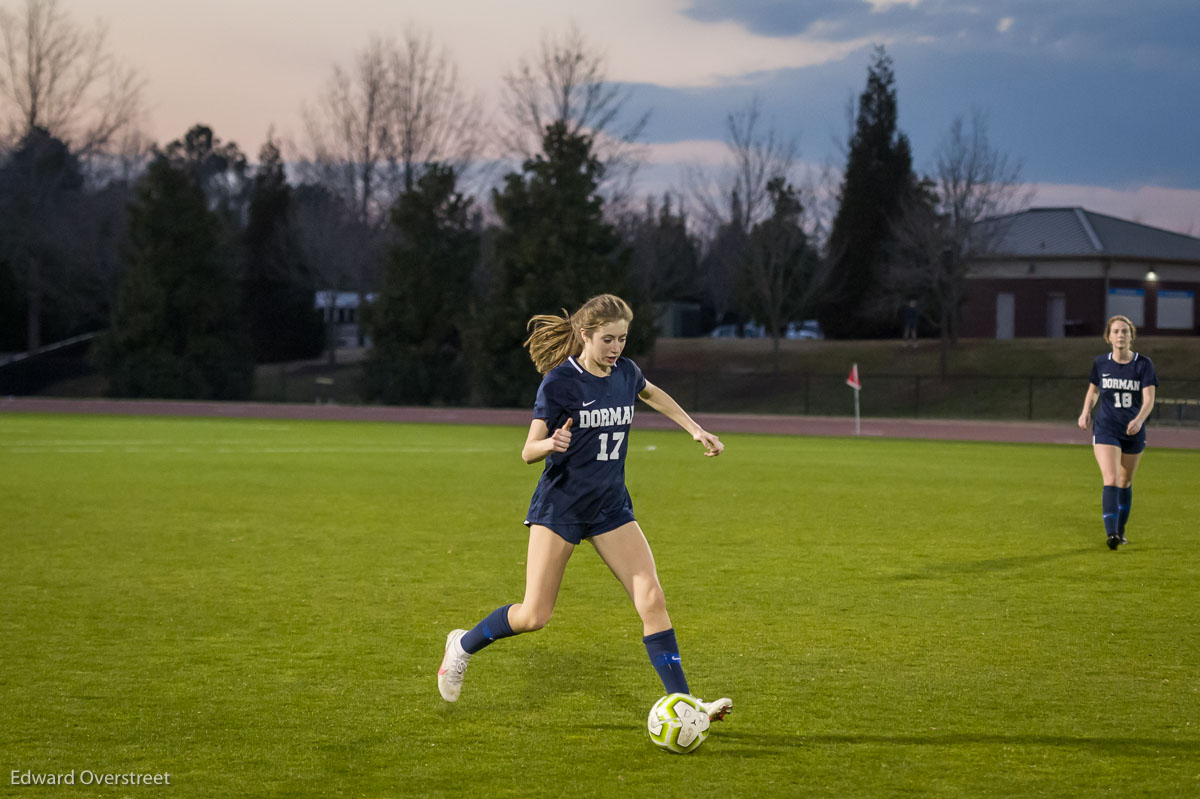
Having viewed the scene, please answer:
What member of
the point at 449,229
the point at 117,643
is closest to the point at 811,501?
the point at 117,643

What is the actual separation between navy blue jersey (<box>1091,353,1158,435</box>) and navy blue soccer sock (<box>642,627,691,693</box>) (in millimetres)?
7551

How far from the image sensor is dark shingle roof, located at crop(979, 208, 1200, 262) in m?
55.7

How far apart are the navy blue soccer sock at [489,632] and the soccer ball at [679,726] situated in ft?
3.28

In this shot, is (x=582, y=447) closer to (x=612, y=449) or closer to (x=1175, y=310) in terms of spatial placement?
(x=612, y=449)

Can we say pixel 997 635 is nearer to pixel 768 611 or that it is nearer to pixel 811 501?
pixel 768 611

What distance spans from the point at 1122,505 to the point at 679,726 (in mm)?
8204

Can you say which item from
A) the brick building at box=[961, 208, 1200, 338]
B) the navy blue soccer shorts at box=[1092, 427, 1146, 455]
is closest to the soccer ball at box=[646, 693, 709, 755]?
the navy blue soccer shorts at box=[1092, 427, 1146, 455]

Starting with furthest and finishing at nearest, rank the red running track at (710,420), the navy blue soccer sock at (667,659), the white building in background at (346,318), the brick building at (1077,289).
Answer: the white building in background at (346,318)
the brick building at (1077,289)
the red running track at (710,420)
the navy blue soccer sock at (667,659)

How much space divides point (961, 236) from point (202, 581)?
42982 mm

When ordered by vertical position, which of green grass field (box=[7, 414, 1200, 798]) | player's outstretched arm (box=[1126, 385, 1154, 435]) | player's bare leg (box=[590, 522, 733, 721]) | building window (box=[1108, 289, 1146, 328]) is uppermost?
building window (box=[1108, 289, 1146, 328])

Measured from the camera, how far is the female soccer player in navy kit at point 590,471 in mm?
5914

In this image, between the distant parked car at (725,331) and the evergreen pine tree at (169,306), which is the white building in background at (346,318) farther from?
the distant parked car at (725,331)

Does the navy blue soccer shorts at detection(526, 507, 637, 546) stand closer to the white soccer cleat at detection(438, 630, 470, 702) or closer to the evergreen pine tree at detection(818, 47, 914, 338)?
the white soccer cleat at detection(438, 630, 470, 702)

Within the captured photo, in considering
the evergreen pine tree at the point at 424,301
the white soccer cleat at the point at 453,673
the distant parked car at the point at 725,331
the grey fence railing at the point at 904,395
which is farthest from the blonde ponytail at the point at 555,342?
the distant parked car at the point at 725,331
